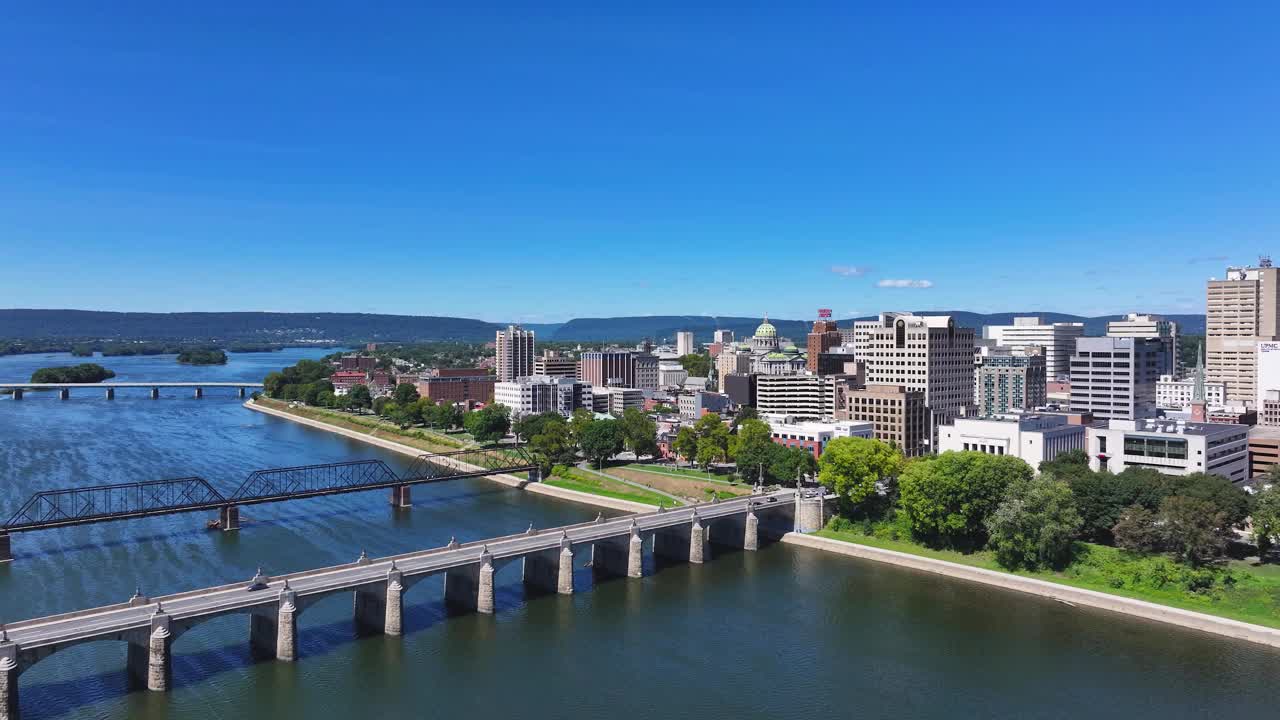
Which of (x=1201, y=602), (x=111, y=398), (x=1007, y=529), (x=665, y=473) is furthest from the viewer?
(x=111, y=398)

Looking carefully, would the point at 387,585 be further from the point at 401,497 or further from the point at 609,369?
the point at 609,369

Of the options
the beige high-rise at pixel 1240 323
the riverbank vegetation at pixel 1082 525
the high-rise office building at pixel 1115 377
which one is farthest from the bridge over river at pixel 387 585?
the beige high-rise at pixel 1240 323

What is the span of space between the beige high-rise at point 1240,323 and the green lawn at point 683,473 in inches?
4058

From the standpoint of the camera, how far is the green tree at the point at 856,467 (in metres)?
66.7

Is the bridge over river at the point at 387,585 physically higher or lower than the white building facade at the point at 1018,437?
lower

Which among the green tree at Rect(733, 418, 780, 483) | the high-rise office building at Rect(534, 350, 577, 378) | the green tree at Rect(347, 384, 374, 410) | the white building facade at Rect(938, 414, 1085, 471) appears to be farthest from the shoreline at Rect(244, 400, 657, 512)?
the high-rise office building at Rect(534, 350, 577, 378)

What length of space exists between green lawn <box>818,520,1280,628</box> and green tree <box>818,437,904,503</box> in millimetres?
9501

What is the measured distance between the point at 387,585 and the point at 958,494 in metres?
37.2

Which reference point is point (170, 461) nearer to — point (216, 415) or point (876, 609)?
point (216, 415)

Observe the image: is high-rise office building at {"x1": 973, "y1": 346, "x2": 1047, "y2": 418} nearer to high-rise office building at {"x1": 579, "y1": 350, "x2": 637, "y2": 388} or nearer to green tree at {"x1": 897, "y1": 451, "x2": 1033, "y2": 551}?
green tree at {"x1": 897, "y1": 451, "x2": 1033, "y2": 551}

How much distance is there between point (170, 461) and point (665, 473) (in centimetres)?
5592

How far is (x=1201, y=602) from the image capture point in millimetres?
48031

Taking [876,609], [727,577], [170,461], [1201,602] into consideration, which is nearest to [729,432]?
[727,577]

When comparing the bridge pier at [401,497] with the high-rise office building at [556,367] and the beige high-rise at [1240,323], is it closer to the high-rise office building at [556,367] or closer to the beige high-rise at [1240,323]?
the high-rise office building at [556,367]
